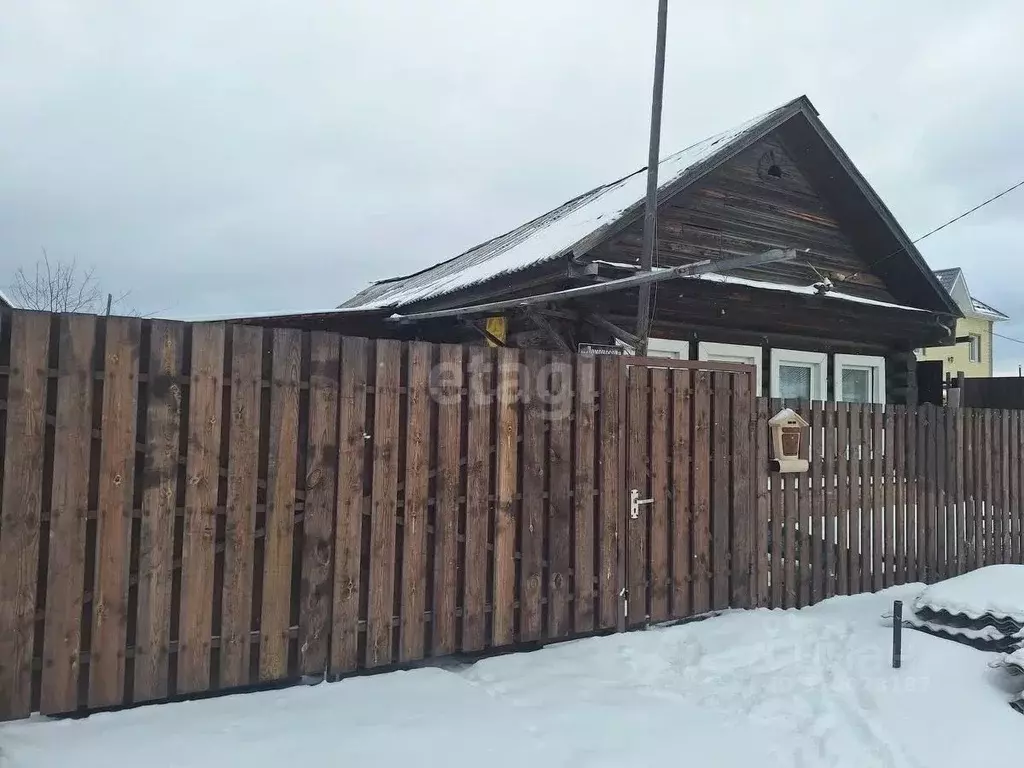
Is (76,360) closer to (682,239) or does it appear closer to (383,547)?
(383,547)

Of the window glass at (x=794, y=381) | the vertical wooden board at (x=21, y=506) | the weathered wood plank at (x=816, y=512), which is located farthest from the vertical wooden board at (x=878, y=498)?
the vertical wooden board at (x=21, y=506)

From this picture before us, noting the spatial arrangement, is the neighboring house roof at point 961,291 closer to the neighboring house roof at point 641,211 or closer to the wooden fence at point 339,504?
the neighboring house roof at point 641,211

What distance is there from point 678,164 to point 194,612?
28.2 ft

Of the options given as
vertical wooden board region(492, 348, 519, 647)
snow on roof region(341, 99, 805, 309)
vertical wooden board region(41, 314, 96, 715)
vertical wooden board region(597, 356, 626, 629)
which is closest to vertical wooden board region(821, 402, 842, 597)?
vertical wooden board region(597, 356, 626, 629)

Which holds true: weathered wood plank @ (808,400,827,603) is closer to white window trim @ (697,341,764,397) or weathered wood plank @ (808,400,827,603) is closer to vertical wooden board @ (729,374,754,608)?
vertical wooden board @ (729,374,754,608)

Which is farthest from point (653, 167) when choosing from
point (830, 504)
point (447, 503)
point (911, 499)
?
point (447, 503)

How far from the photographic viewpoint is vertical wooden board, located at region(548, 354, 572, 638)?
16.2ft

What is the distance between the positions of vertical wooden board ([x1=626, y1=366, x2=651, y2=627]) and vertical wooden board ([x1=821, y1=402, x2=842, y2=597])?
2158 millimetres

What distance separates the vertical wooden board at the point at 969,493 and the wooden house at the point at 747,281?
9.04 feet

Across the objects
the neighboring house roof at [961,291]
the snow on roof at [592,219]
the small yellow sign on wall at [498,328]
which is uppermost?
the neighboring house roof at [961,291]

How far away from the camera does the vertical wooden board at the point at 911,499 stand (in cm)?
722

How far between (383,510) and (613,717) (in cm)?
171

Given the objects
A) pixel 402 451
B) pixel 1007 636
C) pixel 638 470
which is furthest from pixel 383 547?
pixel 1007 636

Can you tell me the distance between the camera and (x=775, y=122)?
963 cm
